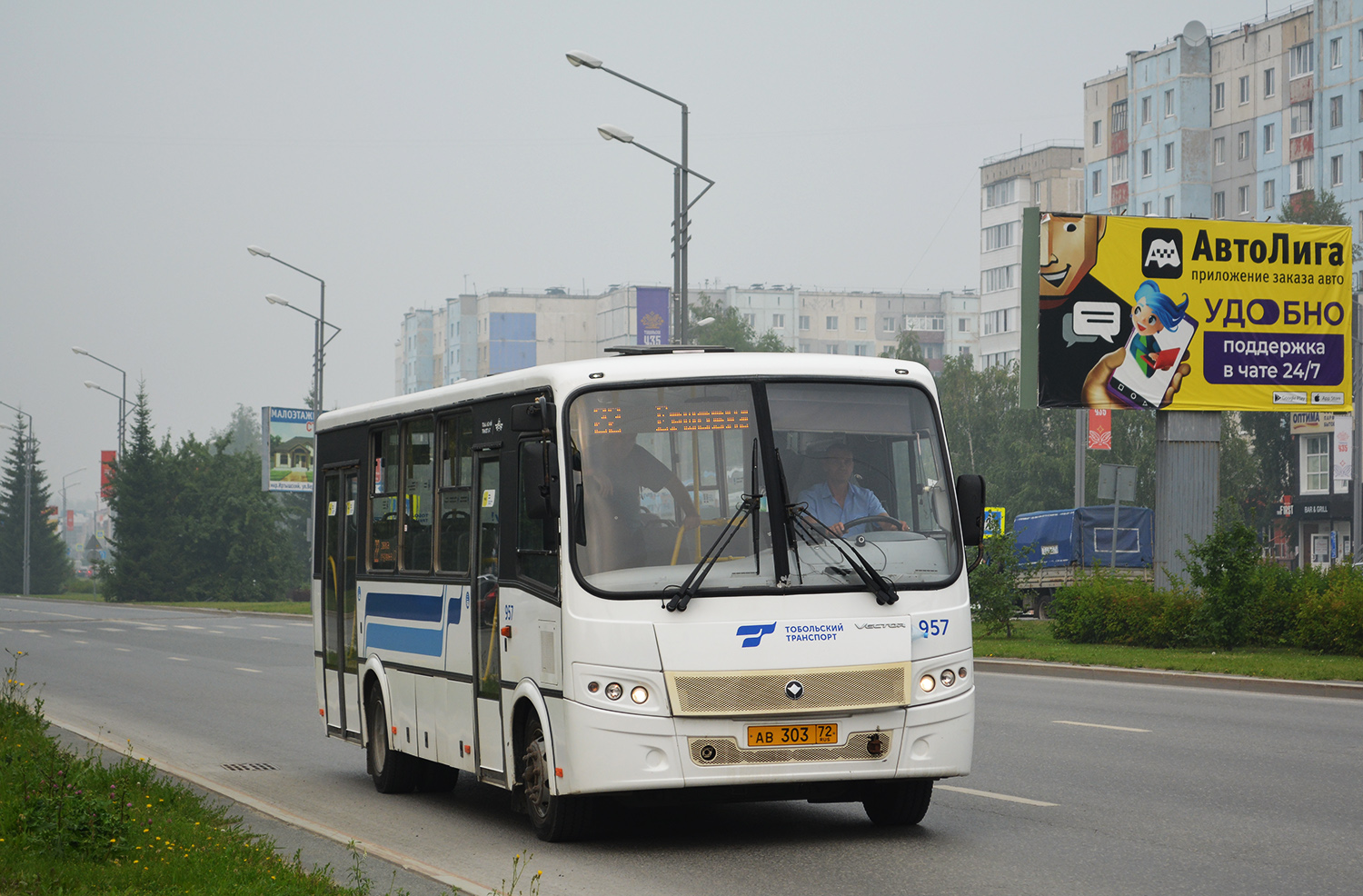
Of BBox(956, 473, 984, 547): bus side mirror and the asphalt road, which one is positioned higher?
BBox(956, 473, 984, 547): bus side mirror

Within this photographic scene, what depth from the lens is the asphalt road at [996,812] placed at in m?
8.50

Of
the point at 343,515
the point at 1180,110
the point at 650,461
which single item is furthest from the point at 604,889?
the point at 1180,110

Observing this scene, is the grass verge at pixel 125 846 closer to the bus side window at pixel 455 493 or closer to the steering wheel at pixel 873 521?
the bus side window at pixel 455 493

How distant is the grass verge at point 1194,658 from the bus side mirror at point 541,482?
529 inches

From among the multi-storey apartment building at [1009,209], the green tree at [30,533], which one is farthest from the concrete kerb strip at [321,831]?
the multi-storey apartment building at [1009,209]

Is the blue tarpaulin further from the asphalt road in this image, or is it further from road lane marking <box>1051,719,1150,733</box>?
road lane marking <box>1051,719,1150,733</box>

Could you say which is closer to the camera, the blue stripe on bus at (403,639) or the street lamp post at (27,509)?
the blue stripe on bus at (403,639)

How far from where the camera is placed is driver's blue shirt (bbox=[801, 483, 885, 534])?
374 inches

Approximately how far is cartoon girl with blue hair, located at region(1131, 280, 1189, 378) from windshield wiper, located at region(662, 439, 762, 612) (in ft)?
68.4

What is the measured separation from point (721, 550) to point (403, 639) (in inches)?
142

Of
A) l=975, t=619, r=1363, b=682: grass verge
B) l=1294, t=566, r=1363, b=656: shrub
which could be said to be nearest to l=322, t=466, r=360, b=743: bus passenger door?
l=975, t=619, r=1363, b=682: grass verge

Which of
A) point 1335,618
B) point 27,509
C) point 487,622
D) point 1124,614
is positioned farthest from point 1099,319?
point 27,509

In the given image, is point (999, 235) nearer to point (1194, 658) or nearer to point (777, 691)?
point (1194, 658)

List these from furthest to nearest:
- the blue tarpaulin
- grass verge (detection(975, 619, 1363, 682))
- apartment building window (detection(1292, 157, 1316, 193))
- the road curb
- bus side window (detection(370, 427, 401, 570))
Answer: apartment building window (detection(1292, 157, 1316, 193)) → the blue tarpaulin → grass verge (detection(975, 619, 1363, 682)) → the road curb → bus side window (detection(370, 427, 401, 570))
